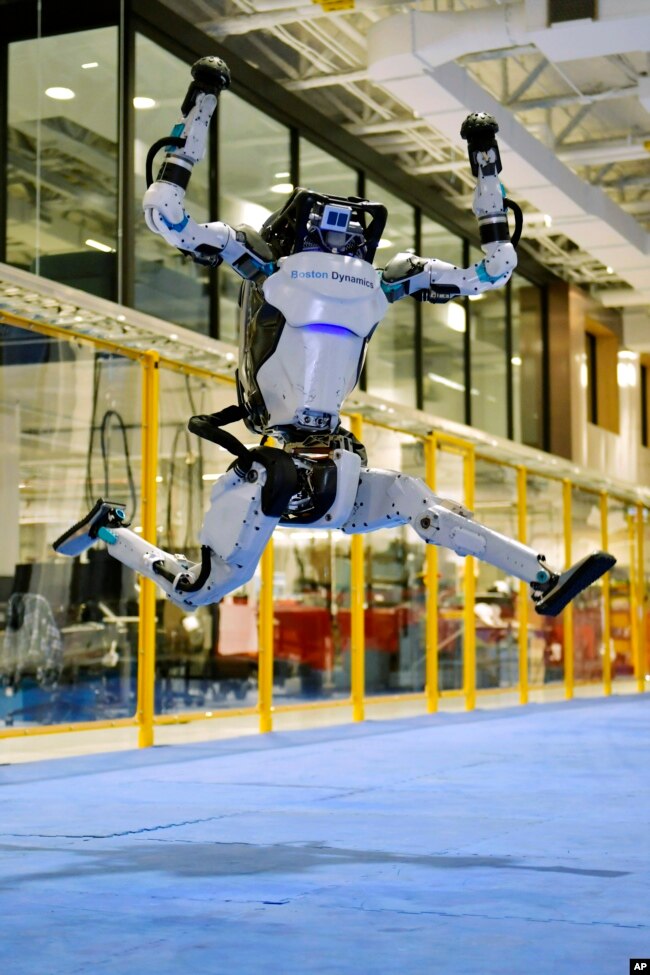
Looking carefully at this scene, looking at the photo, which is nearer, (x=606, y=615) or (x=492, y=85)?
(x=492, y=85)

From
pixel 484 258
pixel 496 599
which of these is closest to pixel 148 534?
pixel 484 258

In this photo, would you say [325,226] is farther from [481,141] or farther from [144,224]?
[144,224]

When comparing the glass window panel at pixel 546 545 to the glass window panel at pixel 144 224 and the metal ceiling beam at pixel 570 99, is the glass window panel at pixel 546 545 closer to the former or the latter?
the metal ceiling beam at pixel 570 99

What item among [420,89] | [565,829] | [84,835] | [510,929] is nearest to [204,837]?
[84,835]

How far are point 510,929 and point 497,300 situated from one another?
62.4 ft

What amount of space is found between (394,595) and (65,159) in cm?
665

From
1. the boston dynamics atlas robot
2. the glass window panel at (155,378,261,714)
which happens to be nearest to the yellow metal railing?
the glass window panel at (155,378,261,714)

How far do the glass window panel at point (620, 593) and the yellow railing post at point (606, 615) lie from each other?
381 millimetres

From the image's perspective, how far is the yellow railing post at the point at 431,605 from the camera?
17.2 meters

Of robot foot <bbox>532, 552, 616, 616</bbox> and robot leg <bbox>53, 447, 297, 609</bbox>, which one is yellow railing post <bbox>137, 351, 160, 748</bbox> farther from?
robot foot <bbox>532, 552, 616, 616</bbox>

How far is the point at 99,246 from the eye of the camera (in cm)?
1332

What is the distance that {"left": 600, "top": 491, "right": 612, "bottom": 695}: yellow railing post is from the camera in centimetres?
2362

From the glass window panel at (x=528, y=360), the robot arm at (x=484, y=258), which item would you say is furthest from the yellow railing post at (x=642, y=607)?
the robot arm at (x=484, y=258)

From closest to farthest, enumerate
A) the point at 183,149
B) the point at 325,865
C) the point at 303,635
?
the point at 325,865, the point at 183,149, the point at 303,635
